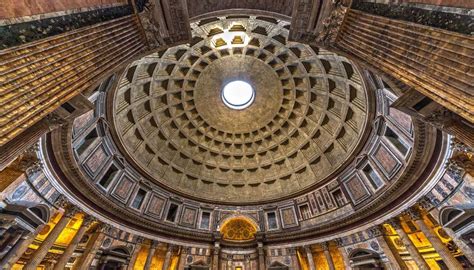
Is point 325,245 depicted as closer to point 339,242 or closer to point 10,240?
point 339,242

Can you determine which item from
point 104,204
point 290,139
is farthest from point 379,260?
point 104,204

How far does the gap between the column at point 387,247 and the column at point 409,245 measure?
1009 mm

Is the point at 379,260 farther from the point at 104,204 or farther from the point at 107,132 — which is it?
the point at 107,132

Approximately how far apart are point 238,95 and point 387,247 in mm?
17740

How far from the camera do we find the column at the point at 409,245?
10184mm

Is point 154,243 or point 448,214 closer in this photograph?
point 448,214

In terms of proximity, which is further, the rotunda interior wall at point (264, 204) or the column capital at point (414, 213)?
the rotunda interior wall at point (264, 204)

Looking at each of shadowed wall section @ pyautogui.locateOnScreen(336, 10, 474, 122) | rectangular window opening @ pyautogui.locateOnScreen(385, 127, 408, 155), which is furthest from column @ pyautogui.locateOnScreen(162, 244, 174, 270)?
shadowed wall section @ pyautogui.locateOnScreen(336, 10, 474, 122)

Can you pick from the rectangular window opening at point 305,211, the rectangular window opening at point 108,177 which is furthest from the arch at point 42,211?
the rectangular window opening at point 305,211

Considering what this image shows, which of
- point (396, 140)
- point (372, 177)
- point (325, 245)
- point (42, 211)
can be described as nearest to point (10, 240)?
point (42, 211)

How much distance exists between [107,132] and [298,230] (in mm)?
16050

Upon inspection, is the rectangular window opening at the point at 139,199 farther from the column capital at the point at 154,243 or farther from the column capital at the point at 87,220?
the column capital at the point at 87,220

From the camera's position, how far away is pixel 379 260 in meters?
12.6

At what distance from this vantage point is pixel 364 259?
43.1 ft
